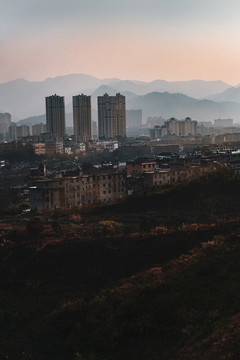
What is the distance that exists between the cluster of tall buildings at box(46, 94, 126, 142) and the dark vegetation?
216 feet

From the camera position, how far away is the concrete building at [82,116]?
3307 inches

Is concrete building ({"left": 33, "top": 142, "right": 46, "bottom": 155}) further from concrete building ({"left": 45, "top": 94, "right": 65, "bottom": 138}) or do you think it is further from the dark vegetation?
the dark vegetation

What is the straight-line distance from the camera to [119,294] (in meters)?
8.89

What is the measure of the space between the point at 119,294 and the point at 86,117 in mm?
78064

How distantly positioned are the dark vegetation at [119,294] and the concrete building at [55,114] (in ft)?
216

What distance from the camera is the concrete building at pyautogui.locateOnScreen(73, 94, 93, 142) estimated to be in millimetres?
84000

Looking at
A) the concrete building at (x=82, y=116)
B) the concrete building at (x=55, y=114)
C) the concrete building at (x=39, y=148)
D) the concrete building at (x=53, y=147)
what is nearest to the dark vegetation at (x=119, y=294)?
the concrete building at (x=39, y=148)

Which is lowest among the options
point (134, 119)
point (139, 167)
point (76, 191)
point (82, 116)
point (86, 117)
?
point (76, 191)

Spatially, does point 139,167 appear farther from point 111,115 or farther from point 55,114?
point 111,115

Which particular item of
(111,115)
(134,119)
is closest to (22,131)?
(111,115)

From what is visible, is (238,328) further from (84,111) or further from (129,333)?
(84,111)

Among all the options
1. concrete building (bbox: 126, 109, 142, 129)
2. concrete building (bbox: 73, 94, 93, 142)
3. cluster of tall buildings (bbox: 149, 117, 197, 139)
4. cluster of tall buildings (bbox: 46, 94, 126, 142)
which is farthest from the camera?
concrete building (bbox: 126, 109, 142, 129)

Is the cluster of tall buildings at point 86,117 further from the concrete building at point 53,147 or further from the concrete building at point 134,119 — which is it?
the concrete building at point 134,119

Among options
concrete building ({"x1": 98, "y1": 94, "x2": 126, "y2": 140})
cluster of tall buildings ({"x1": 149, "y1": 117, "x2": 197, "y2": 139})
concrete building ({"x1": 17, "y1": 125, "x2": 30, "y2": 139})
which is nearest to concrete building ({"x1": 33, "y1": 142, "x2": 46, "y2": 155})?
concrete building ({"x1": 98, "y1": 94, "x2": 126, "y2": 140})
